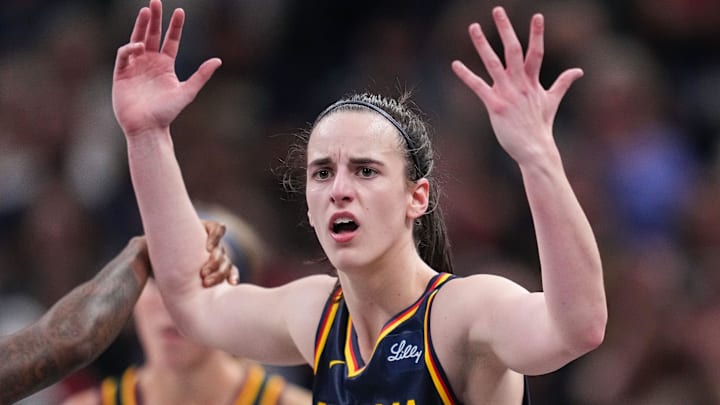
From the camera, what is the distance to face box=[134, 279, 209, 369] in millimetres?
5098

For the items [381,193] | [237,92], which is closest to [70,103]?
[237,92]

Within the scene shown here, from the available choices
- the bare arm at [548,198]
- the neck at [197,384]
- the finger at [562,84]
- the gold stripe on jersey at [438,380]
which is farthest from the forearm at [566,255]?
the neck at [197,384]

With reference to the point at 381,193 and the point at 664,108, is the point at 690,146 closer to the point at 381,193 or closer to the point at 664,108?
the point at 664,108

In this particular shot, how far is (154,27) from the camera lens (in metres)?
4.03

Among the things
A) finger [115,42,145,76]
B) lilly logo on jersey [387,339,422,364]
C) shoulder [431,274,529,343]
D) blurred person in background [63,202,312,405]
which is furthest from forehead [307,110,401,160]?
blurred person in background [63,202,312,405]

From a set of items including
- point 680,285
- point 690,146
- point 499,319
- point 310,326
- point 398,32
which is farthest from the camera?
point 398,32

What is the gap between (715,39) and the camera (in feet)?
25.8

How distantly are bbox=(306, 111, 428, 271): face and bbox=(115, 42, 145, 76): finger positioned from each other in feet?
2.24

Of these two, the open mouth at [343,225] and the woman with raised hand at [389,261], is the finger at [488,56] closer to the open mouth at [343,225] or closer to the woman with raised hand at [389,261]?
the woman with raised hand at [389,261]

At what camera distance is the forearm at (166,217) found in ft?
13.8

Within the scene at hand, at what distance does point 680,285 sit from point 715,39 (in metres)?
1.99

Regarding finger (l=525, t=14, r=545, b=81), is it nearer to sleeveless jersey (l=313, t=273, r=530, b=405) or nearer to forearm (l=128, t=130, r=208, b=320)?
sleeveless jersey (l=313, t=273, r=530, b=405)

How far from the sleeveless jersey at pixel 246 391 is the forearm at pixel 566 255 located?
215 centimetres

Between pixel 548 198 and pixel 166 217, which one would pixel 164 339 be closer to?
pixel 166 217
